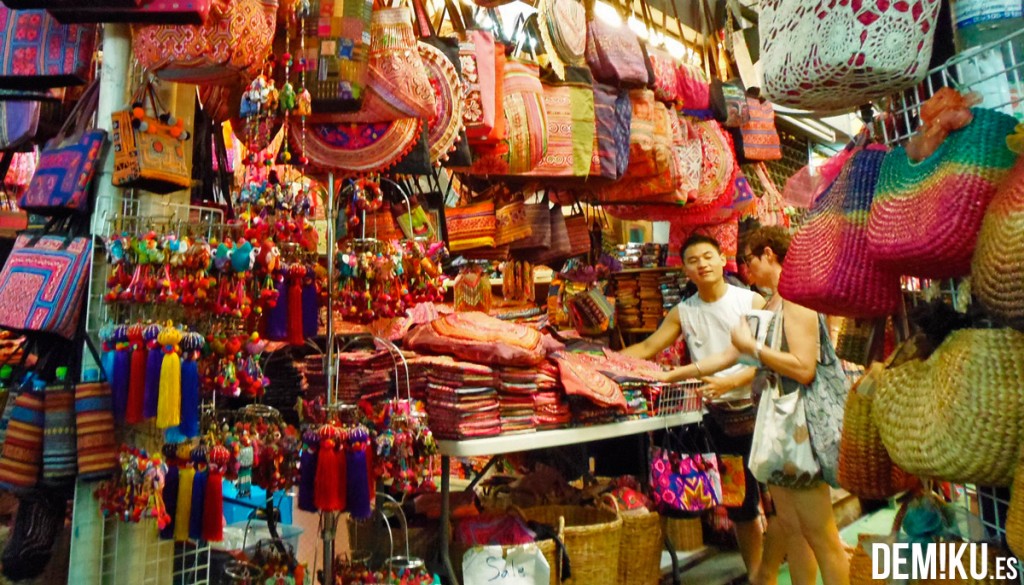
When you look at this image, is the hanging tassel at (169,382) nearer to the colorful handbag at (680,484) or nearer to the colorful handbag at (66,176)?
the colorful handbag at (66,176)

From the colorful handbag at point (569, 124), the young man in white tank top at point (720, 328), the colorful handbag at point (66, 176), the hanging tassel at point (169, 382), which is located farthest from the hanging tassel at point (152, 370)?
the young man in white tank top at point (720, 328)

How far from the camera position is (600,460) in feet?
11.7

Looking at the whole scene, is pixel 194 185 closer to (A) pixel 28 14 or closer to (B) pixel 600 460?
(A) pixel 28 14

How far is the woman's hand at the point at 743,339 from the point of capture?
258cm

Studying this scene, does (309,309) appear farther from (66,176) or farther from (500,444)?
(500,444)

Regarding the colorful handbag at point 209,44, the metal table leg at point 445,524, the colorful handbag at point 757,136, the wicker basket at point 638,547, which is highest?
the colorful handbag at point 757,136

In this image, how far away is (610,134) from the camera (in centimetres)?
295

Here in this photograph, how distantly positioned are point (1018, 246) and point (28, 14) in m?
1.94

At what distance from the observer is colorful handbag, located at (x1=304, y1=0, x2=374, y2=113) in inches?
68.5

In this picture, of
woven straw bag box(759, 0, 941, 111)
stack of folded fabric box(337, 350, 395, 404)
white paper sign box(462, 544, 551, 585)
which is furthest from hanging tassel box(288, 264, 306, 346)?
woven straw bag box(759, 0, 941, 111)

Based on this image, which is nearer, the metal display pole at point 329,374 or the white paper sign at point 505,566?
the metal display pole at point 329,374

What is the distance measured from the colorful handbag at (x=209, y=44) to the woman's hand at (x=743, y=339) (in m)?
1.81

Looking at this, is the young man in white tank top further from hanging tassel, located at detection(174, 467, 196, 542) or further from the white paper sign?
hanging tassel, located at detection(174, 467, 196, 542)

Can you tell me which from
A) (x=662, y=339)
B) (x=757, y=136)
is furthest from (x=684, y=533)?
(x=757, y=136)
